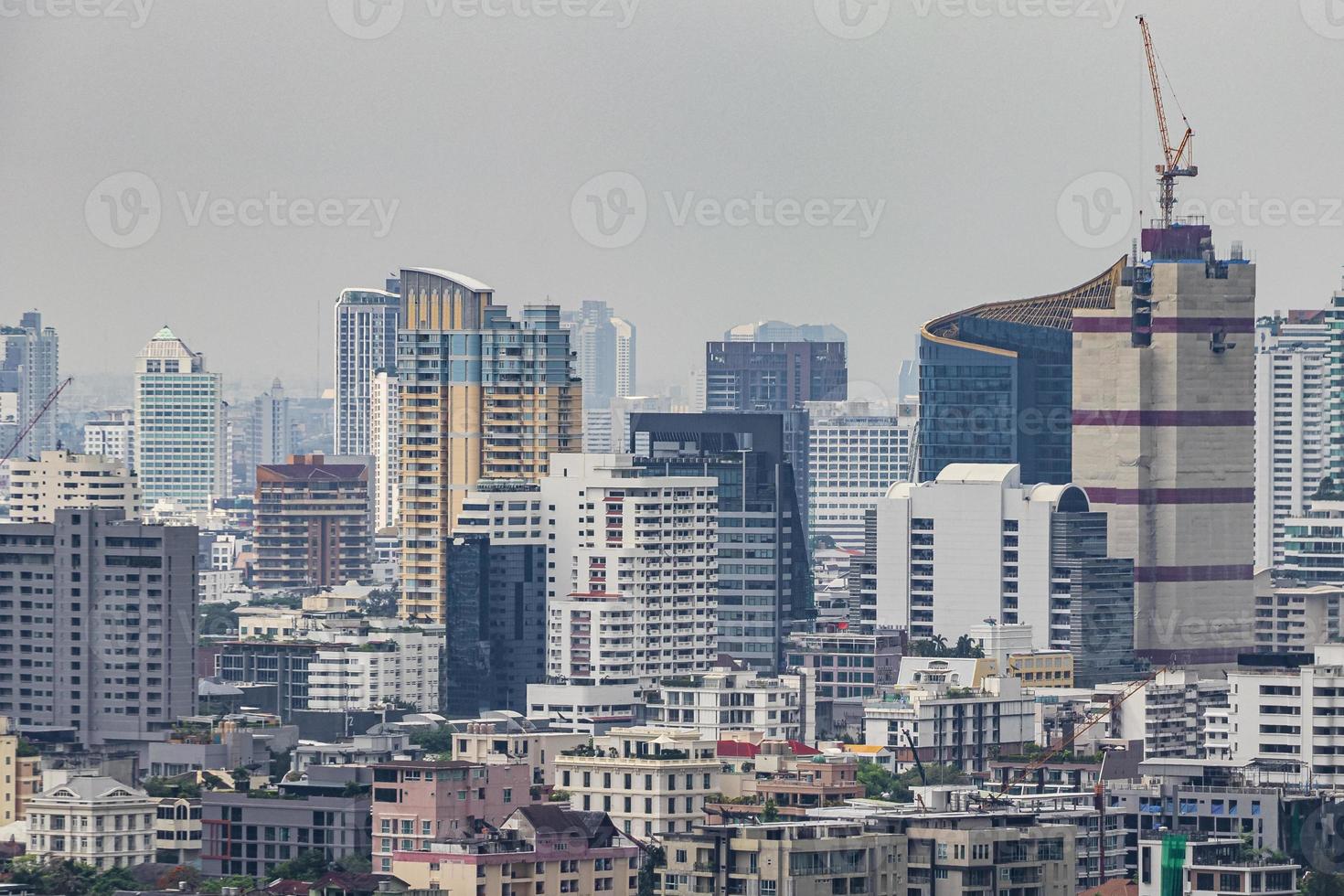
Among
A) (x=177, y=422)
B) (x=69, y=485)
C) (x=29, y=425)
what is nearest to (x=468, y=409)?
(x=69, y=485)

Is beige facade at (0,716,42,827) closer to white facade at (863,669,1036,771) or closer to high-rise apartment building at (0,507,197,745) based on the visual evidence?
high-rise apartment building at (0,507,197,745)

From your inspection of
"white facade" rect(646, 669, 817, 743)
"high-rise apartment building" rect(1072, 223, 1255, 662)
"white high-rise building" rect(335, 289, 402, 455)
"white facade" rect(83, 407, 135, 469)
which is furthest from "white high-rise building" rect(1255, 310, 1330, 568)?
"white facade" rect(83, 407, 135, 469)

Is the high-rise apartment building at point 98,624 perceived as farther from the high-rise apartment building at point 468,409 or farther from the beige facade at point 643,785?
the beige facade at point 643,785

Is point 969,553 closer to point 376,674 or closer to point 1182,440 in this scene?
point 1182,440

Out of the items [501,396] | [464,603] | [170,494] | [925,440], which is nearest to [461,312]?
[501,396]

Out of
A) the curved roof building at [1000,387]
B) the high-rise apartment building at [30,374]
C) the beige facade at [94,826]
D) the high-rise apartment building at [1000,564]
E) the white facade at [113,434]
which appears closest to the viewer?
the beige facade at [94,826]

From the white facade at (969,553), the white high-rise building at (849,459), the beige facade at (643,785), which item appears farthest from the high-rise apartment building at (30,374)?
the beige facade at (643,785)
